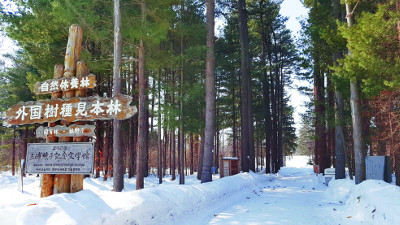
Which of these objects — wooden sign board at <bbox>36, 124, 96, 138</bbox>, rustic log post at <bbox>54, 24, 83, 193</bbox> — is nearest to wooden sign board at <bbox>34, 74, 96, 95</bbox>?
rustic log post at <bbox>54, 24, 83, 193</bbox>

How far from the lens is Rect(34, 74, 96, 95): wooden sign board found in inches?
245

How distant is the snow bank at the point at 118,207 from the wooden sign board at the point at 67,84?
224cm

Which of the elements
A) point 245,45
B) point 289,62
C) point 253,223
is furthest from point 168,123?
point 289,62

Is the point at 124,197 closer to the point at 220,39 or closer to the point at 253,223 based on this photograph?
the point at 253,223

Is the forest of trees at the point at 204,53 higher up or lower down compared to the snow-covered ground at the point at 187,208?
higher up

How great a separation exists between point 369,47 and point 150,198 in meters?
8.86

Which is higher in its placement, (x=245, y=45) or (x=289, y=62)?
(x=289, y=62)

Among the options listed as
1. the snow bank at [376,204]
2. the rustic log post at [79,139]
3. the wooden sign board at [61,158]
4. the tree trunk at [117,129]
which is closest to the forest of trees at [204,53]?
the tree trunk at [117,129]

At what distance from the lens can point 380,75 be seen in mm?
10422

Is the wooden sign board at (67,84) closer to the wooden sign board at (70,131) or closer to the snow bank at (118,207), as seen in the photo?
the wooden sign board at (70,131)

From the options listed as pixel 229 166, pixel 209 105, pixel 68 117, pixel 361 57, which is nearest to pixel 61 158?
pixel 68 117

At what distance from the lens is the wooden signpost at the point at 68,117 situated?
5.95 metres

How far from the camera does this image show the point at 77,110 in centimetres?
624

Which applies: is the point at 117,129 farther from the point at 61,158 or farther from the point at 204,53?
the point at 204,53
